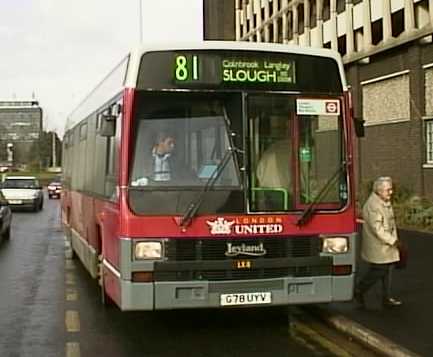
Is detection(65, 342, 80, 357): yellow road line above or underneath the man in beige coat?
underneath

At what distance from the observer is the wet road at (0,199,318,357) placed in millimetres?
8367

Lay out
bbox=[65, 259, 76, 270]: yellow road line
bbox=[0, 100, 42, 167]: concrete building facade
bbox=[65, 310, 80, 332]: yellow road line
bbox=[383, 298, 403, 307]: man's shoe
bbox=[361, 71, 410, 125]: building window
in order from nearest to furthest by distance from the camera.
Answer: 1. bbox=[65, 310, 80, 332]: yellow road line
2. bbox=[383, 298, 403, 307]: man's shoe
3. bbox=[65, 259, 76, 270]: yellow road line
4. bbox=[361, 71, 410, 125]: building window
5. bbox=[0, 100, 42, 167]: concrete building facade

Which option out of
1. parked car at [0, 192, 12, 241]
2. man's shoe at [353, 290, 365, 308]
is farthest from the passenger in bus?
parked car at [0, 192, 12, 241]

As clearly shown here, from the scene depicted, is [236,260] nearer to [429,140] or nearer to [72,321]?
[72,321]

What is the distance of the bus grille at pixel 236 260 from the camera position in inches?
333

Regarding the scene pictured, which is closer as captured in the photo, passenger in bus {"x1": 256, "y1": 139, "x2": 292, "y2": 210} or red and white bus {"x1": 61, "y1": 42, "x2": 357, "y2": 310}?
red and white bus {"x1": 61, "y1": 42, "x2": 357, "y2": 310}

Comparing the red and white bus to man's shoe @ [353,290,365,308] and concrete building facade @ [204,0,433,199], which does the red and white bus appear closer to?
man's shoe @ [353,290,365,308]

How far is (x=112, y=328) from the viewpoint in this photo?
961 cm

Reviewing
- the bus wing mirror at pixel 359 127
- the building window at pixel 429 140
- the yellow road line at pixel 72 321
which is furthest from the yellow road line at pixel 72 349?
the building window at pixel 429 140

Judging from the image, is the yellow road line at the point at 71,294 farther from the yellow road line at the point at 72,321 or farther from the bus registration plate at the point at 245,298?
the bus registration plate at the point at 245,298

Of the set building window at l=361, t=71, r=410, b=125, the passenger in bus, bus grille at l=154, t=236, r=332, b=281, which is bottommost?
bus grille at l=154, t=236, r=332, b=281

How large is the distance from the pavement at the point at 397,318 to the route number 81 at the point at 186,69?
310 centimetres

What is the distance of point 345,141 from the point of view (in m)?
8.98

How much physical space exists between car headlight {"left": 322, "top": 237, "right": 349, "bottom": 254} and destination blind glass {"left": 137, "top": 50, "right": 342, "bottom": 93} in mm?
1565
